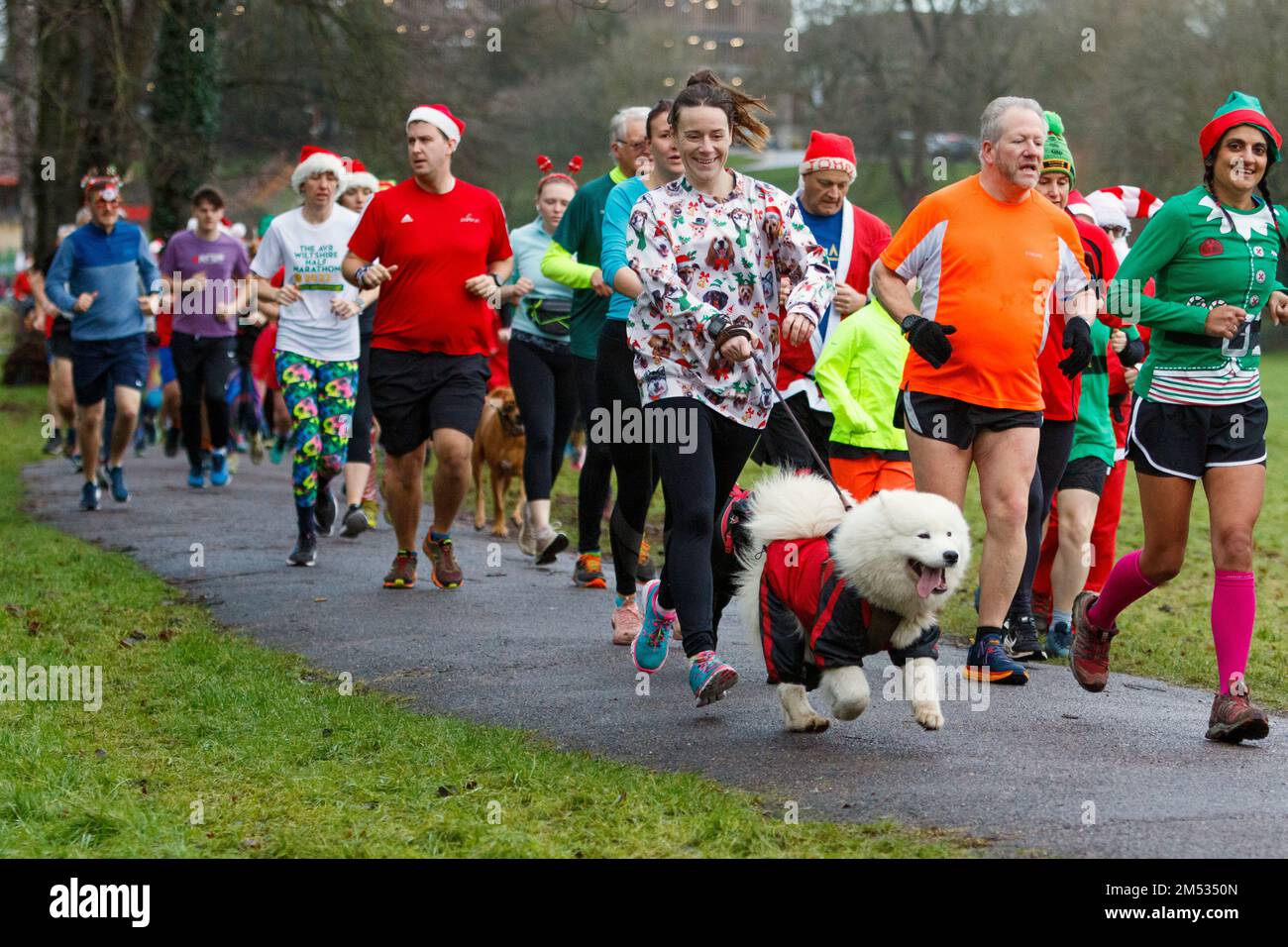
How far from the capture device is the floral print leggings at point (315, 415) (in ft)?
34.3

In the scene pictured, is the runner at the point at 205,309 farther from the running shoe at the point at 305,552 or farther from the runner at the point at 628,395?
the runner at the point at 628,395

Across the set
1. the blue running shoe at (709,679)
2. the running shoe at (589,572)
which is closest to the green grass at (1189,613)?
the running shoe at (589,572)

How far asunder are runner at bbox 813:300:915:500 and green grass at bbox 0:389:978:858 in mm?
2353

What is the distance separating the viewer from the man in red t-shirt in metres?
9.16

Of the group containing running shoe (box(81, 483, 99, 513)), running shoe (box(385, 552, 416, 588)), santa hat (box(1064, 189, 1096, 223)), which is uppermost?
santa hat (box(1064, 189, 1096, 223))

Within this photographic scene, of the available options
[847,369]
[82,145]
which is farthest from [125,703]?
[82,145]

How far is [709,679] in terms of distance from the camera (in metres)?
6.19

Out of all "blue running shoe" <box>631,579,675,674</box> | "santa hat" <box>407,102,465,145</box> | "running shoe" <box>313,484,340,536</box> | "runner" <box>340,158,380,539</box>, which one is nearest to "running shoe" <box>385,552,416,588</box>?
"running shoe" <box>313,484,340,536</box>

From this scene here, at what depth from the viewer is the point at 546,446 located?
1027 centimetres

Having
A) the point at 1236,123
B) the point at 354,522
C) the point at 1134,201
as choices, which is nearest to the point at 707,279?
the point at 1236,123

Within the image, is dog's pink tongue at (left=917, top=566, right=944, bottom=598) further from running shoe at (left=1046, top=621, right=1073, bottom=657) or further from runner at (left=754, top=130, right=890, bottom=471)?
running shoe at (left=1046, top=621, right=1073, bottom=657)

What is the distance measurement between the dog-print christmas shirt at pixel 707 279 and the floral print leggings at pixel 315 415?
4.38 m

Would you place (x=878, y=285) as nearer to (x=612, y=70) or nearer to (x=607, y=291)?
(x=607, y=291)

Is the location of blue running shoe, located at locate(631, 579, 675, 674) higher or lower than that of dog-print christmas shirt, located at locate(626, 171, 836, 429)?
lower
